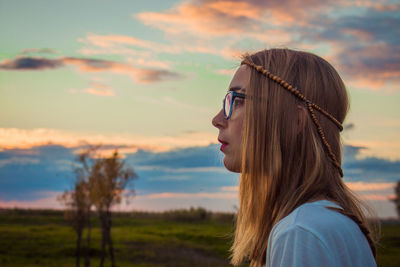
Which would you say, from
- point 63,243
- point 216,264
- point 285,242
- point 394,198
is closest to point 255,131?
point 285,242

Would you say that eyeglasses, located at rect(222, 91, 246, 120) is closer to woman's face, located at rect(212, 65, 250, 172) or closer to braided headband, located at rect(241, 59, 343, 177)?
woman's face, located at rect(212, 65, 250, 172)

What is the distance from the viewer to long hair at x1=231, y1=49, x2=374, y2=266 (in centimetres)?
208

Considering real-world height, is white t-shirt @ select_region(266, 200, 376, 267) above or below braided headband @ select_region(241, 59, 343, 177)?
below

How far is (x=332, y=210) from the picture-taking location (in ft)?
5.88

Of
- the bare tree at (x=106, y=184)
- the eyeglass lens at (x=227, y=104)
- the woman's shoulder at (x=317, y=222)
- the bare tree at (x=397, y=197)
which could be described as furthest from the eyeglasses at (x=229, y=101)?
the bare tree at (x=397, y=197)

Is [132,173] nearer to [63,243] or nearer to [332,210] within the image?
[63,243]

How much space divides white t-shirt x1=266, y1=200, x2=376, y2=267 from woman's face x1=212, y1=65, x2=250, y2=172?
601 mm

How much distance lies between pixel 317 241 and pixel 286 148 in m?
0.61

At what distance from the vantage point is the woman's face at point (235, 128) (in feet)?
7.50

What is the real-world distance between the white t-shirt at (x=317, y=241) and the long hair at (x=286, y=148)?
0.65ft

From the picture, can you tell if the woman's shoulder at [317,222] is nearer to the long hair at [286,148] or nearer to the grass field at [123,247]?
the long hair at [286,148]

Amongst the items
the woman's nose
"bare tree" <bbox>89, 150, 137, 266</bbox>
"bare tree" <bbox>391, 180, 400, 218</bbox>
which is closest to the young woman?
the woman's nose

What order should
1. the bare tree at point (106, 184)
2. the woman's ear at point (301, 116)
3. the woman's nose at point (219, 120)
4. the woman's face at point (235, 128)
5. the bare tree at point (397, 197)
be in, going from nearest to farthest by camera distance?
the woman's ear at point (301, 116), the woman's face at point (235, 128), the woman's nose at point (219, 120), the bare tree at point (106, 184), the bare tree at point (397, 197)

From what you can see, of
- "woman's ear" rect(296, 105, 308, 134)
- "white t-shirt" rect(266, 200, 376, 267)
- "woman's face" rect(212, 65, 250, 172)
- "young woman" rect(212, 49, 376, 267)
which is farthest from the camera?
"woman's face" rect(212, 65, 250, 172)
